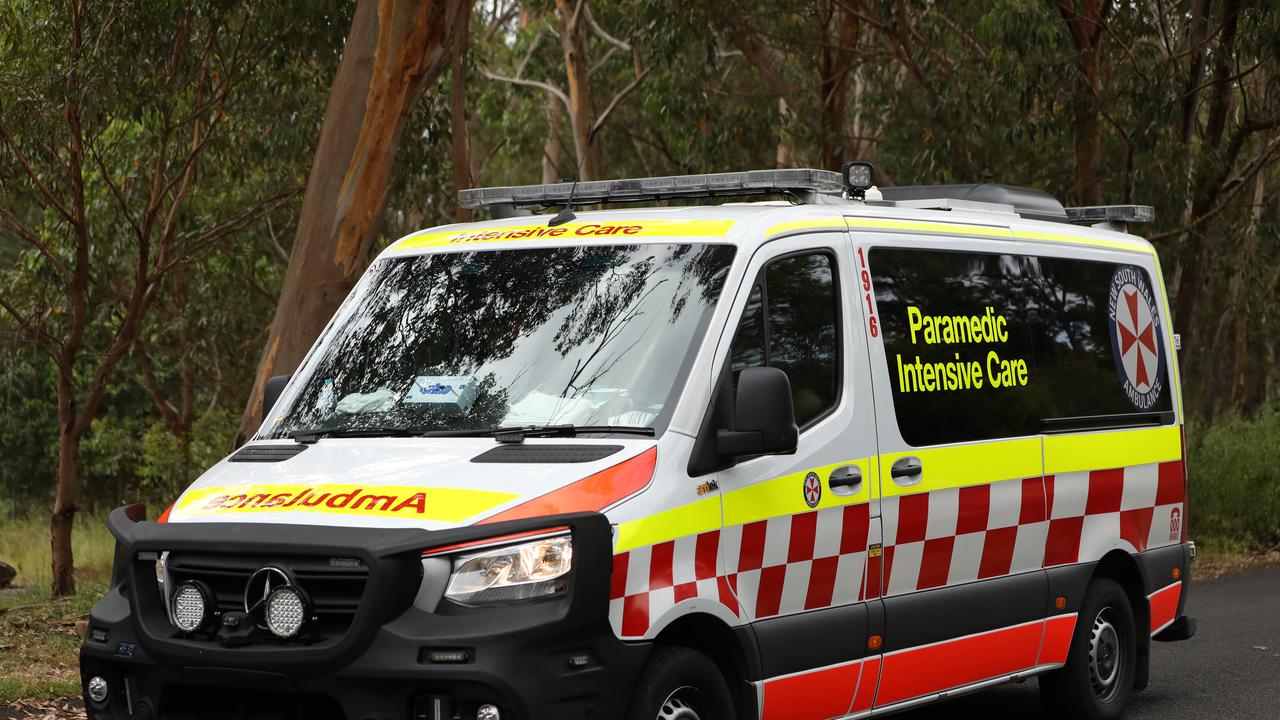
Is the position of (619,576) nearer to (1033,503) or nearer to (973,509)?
(973,509)

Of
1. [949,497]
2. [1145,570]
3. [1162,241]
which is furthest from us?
[1162,241]

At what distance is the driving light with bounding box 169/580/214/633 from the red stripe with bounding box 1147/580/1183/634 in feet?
16.5

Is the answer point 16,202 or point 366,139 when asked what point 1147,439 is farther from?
point 16,202

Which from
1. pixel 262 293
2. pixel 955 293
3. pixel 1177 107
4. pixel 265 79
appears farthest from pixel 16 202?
pixel 955 293

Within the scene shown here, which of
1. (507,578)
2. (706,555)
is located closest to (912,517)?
(706,555)

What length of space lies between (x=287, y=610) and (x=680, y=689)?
4.28 ft

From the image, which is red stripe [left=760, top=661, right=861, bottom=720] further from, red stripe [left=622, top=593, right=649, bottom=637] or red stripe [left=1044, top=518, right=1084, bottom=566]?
red stripe [left=1044, top=518, right=1084, bottom=566]

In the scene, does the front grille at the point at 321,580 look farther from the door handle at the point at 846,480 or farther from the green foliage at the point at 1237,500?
the green foliage at the point at 1237,500

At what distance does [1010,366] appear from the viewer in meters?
7.39

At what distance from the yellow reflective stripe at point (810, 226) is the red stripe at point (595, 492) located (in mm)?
1212

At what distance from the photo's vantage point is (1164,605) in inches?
333

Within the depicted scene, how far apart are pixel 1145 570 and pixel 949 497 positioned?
1.97 m

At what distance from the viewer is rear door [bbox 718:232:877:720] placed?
18.9 ft

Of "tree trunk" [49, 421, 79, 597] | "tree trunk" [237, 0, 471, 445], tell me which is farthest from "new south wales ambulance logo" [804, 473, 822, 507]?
"tree trunk" [49, 421, 79, 597]
